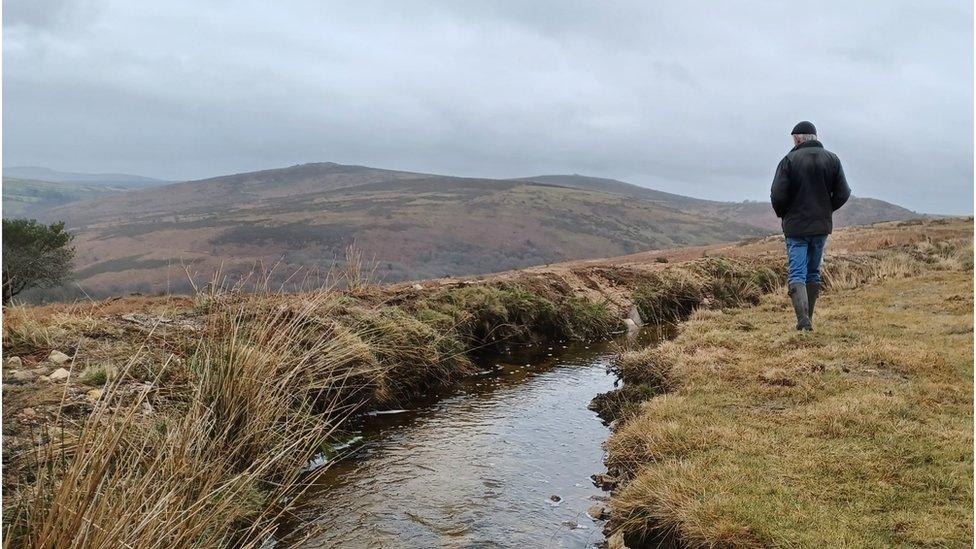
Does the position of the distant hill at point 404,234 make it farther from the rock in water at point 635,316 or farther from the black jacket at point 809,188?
the black jacket at point 809,188

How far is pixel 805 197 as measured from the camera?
9039mm

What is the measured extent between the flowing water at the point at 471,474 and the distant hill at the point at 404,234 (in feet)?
106

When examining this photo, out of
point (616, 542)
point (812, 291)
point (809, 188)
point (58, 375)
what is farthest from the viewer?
point (812, 291)

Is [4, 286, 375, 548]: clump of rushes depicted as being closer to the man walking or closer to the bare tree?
the man walking

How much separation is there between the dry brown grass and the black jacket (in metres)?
1.62

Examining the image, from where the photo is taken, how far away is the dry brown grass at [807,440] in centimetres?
429

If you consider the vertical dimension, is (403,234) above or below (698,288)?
above

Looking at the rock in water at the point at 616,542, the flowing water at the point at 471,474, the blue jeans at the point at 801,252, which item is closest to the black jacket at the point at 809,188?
the blue jeans at the point at 801,252

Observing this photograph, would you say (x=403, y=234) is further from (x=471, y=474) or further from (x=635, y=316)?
(x=471, y=474)

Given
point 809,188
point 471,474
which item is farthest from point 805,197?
point 471,474

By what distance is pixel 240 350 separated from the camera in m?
5.67

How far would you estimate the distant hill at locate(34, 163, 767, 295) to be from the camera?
59.7m

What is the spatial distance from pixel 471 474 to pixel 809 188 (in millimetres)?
6216

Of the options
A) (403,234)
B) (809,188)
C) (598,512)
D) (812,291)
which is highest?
(809,188)
